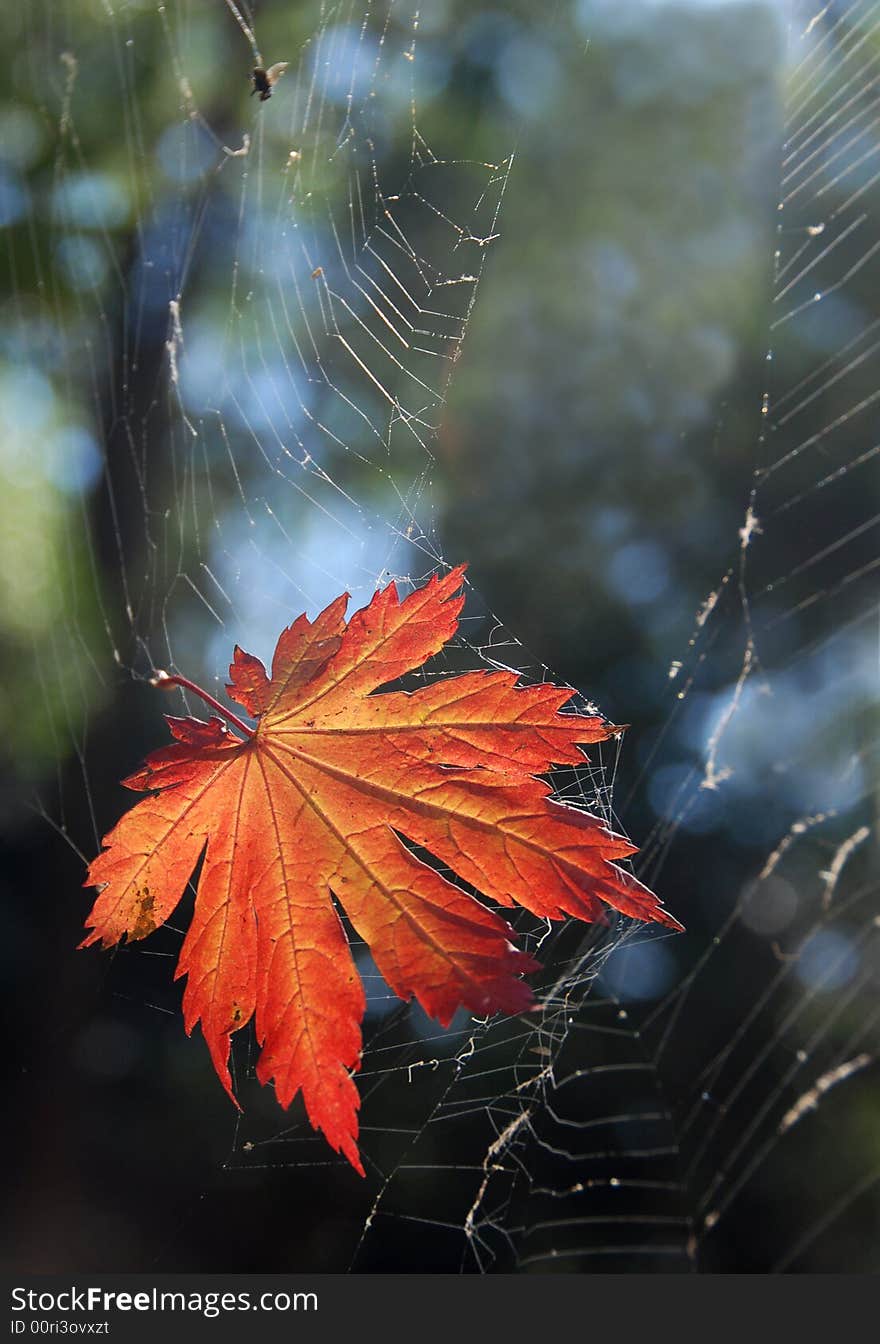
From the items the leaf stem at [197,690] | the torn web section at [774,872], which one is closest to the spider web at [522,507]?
the torn web section at [774,872]

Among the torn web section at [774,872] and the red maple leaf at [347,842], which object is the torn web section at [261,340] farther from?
the red maple leaf at [347,842]

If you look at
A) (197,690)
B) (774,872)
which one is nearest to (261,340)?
(774,872)

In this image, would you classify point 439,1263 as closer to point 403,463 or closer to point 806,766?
point 806,766

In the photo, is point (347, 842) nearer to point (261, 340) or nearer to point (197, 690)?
point (197, 690)

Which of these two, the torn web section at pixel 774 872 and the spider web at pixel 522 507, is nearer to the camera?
the spider web at pixel 522 507

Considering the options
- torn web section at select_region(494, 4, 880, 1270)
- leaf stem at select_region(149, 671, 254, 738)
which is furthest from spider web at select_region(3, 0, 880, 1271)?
leaf stem at select_region(149, 671, 254, 738)

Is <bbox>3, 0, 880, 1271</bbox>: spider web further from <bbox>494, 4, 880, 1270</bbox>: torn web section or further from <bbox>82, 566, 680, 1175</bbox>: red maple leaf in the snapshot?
<bbox>82, 566, 680, 1175</bbox>: red maple leaf
